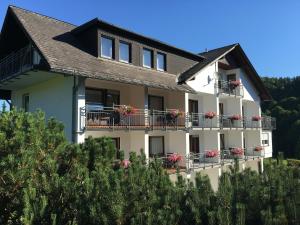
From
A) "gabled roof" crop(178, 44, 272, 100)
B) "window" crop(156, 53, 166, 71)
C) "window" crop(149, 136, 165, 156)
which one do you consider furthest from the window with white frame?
"window" crop(156, 53, 166, 71)

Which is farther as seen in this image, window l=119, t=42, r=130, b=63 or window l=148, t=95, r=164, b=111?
window l=148, t=95, r=164, b=111

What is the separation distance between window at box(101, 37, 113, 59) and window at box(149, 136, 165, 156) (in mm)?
6202

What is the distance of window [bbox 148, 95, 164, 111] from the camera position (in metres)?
21.2

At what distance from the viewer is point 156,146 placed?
2120 cm

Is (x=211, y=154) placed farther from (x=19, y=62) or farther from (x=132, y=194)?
(x=132, y=194)

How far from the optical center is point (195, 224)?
234 inches

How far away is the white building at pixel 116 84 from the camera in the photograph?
15445 millimetres

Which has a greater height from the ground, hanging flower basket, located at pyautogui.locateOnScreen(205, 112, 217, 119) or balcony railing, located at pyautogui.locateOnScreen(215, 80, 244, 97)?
balcony railing, located at pyautogui.locateOnScreen(215, 80, 244, 97)

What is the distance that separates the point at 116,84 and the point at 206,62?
8372mm

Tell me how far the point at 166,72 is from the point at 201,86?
122 inches

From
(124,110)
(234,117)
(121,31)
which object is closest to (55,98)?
(124,110)

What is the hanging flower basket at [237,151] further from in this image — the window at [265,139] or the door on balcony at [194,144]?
the window at [265,139]

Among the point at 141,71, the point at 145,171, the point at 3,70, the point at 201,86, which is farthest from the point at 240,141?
the point at 145,171

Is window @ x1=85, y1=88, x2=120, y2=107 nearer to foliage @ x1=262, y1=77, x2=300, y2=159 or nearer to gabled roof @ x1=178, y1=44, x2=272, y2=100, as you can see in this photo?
gabled roof @ x1=178, y1=44, x2=272, y2=100
